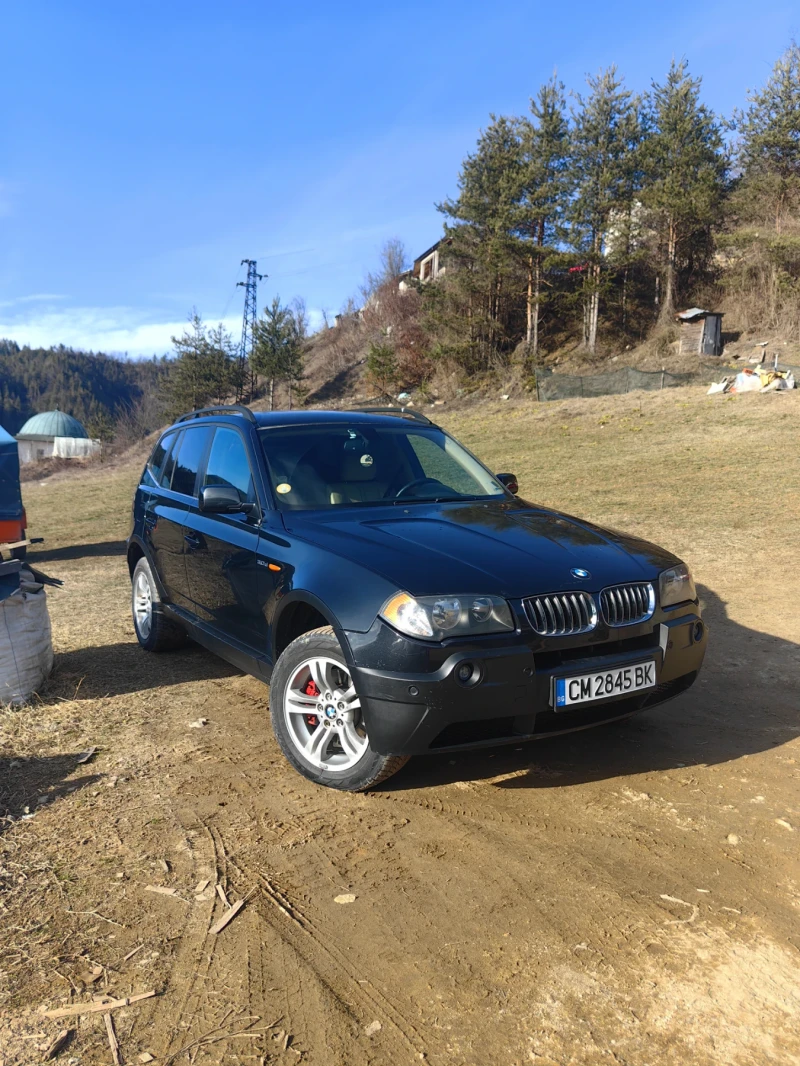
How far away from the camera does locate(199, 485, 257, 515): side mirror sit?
14.3 ft

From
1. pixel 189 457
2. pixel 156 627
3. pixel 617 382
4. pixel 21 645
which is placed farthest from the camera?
pixel 617 382

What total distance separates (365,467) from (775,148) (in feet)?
153

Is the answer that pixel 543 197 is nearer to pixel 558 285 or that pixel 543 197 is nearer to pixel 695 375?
pixel 558 285

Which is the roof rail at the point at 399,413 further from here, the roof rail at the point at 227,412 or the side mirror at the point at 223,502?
the side mirror at the point at 223,502

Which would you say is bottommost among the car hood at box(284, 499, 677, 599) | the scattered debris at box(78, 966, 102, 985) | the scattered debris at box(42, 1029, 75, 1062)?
the scattered debris at box(78, 966, 102, 985)

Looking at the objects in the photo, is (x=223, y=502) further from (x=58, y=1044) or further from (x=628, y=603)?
(x=58, y=1044)

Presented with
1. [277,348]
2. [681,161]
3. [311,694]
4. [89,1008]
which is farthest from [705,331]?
[89,1008]

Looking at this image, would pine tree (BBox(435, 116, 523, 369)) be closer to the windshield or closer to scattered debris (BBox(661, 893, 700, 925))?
the windshield

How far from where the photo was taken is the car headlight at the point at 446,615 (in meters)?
3.22

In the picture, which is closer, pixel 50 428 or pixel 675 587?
pixel 675 587

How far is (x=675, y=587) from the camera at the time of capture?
3.87 meters

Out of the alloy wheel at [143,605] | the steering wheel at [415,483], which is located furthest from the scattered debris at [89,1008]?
the alloy wheel at [143,605]

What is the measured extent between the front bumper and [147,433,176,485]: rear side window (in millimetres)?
3286

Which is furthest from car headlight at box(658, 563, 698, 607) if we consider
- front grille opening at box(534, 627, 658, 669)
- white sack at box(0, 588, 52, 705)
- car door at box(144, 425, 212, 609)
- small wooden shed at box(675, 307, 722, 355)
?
small wooden shed at box(675, 307, 722, 355)
